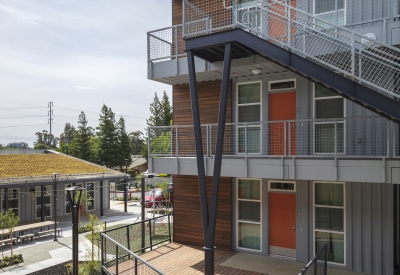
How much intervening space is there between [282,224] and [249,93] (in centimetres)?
402

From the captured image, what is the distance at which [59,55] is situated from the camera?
72.7 feet

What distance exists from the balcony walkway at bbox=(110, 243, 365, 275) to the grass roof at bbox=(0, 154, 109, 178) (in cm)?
1308

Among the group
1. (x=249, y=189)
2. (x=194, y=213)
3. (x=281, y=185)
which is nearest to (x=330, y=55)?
(x=281, y=185)

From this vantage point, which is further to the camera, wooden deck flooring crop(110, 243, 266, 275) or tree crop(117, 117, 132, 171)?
tree crop(117, 117, 132, 171)

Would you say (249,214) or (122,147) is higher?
(122,147)

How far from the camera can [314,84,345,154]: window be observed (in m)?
8.42

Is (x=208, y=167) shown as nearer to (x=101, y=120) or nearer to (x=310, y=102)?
(x=310, y=102)

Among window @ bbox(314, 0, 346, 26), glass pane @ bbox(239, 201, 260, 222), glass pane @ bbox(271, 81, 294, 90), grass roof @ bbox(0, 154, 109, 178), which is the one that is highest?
window @ bbox(314, 0, 346, 26)

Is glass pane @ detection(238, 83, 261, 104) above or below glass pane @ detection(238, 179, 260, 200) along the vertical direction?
above

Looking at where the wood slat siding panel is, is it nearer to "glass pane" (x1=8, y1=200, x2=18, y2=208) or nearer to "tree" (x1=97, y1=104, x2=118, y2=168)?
"glass pane" (x1=8, y1=200, x2=18, y2=208)

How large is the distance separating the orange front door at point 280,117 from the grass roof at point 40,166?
15636 millimetres

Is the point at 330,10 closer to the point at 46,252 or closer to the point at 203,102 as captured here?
the point at 203,102

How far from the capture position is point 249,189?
33.2 feet

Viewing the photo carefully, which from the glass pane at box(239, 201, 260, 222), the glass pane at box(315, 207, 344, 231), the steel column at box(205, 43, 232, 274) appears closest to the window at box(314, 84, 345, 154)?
the glass pane at box(315, 207, 344, 231)
